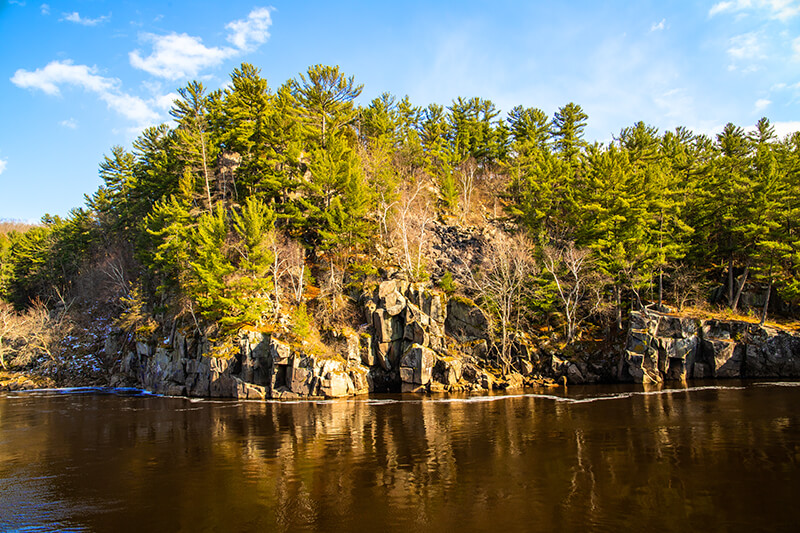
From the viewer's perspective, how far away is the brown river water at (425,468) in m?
11.4

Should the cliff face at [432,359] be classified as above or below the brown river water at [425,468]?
above

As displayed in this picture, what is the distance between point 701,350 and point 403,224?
28831 millimetres

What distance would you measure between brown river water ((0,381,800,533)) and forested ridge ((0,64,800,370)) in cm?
1304

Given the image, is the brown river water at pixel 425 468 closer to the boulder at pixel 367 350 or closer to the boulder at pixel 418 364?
the boulder at pixel 418 364

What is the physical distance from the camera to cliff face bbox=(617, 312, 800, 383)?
34.6 metres

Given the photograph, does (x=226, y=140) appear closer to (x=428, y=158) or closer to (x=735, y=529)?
(x=428, y=158)

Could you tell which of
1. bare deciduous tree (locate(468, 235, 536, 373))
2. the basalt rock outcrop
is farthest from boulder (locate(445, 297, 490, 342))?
bare deciduous tree (locate(468, 235, 536, 373))

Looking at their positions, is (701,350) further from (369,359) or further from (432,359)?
(369,359)

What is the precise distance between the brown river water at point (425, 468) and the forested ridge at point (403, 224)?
42.8ft

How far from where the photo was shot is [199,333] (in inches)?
1519

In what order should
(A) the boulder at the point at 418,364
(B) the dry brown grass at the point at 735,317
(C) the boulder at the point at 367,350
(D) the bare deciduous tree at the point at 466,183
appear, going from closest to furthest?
1. (A) the boulder at the point at 418,364
2. (B) the dry brown grass at the point at 735,317
3. (C) the boulder at the point at 367,350
4. (D) the bare deciduous tree at the point at 466,183

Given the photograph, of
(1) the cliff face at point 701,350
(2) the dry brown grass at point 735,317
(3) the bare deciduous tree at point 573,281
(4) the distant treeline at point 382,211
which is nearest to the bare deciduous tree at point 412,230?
(4) the distant treeline at point 382,211

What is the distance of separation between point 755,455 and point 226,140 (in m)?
50.9

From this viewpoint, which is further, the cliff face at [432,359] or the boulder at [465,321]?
the boulder at [465,321]
